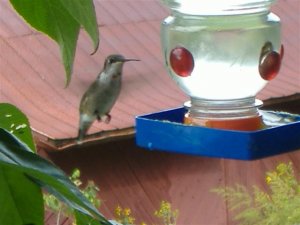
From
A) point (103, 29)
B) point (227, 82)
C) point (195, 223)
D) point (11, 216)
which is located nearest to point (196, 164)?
point (195, 223)

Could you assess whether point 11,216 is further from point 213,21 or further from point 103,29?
point 103,29

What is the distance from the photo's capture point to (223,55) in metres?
2.00

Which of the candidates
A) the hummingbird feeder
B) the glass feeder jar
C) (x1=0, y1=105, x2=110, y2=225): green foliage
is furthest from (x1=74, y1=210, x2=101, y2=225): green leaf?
the glass feeder jar

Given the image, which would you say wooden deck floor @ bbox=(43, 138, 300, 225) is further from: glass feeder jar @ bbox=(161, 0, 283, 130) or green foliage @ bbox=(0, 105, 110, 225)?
green foliage @ bbox=(0, 105, 110, 225)

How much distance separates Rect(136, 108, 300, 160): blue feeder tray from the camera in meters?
1.59

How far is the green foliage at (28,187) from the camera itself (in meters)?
0.51

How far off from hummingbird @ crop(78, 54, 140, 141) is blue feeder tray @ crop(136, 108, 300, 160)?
4.67 ft

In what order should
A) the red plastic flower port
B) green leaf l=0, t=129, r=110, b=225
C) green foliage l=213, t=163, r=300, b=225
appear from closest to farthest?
green leaf l=0, t=129, r=110, b=225 → the red plastic flower port → green foliage l=213, t=163, r=300, b=225

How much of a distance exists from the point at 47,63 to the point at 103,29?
55 centimetres

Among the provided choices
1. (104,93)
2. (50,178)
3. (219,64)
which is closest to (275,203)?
(104,93)

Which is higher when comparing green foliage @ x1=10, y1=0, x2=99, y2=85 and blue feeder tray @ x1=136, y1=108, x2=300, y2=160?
blue feeder tray @ x1=136, y1=108, x2=300, y2=160

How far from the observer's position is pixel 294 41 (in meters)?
5.71

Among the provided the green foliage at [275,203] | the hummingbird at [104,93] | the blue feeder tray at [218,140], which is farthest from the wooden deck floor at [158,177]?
the blue feeder tray at [218,140]

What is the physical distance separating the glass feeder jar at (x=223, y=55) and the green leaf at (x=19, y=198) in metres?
1.32
